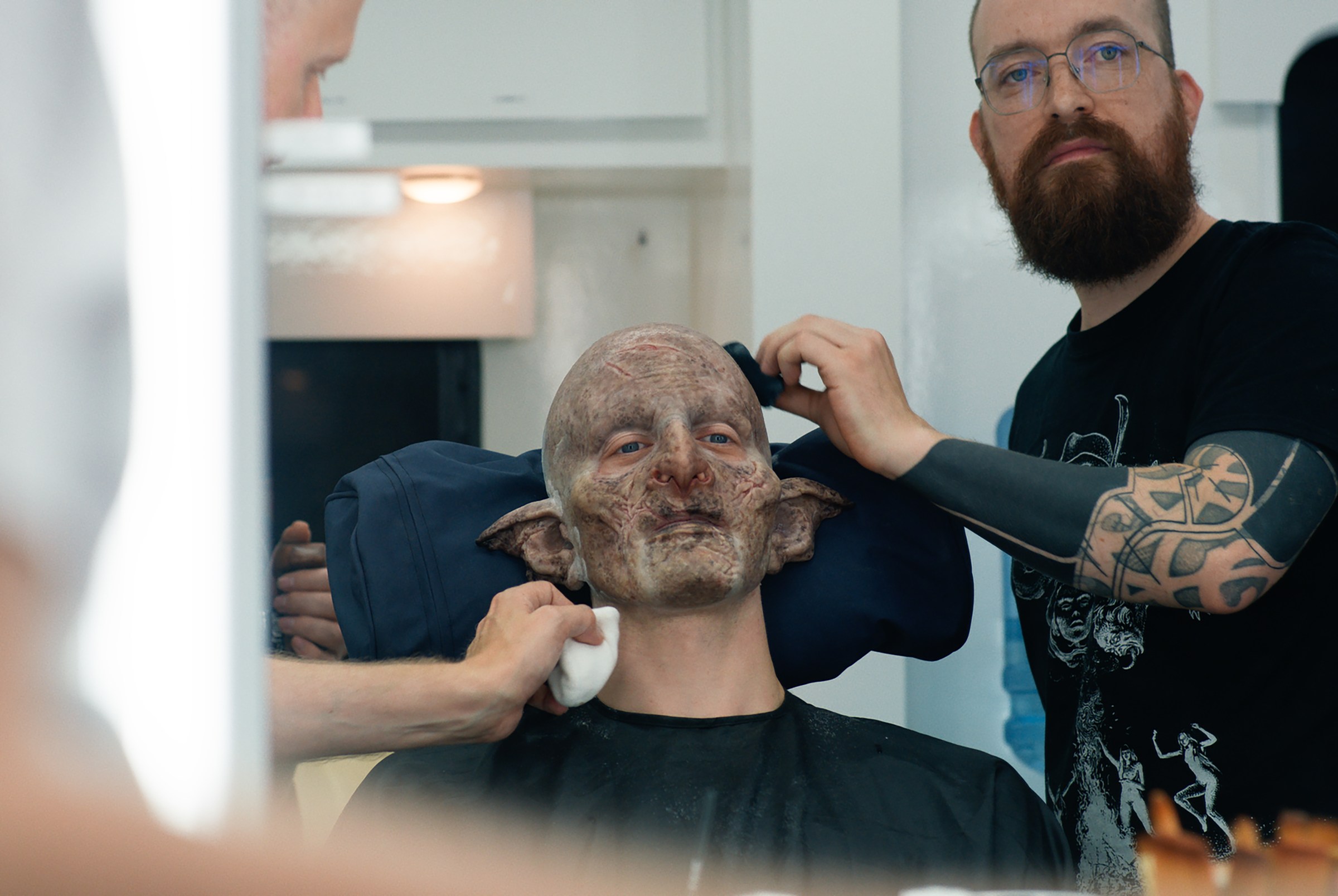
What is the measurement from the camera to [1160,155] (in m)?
1.63

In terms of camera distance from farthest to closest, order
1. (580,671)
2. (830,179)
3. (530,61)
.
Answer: (530,61) < (830,179) < (580,671)

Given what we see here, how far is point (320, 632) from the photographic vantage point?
1766 mm

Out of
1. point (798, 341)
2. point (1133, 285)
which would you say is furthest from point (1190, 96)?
point (798, 341)

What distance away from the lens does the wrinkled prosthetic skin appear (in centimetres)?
139

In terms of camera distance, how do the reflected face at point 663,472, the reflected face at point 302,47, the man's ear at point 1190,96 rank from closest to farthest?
the reflected face at point 302,47, the reflected face at point 663,472, the man's ear at point 1190,96

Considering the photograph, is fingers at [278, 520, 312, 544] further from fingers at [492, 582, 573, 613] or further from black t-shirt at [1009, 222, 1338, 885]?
black t-shirt at [1009, 222, 1338, 885]

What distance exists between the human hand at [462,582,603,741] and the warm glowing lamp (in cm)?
199

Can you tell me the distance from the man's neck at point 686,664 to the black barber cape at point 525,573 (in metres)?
0.12

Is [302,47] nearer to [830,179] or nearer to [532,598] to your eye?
[532,598]

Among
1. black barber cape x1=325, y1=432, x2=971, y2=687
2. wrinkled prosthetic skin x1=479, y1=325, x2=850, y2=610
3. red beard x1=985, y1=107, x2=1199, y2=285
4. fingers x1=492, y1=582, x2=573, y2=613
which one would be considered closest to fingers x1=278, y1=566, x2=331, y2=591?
black barber cape x1=325, y1=432, x2=971, y2=687

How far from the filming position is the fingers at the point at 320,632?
176cm

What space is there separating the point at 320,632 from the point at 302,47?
3.58ft

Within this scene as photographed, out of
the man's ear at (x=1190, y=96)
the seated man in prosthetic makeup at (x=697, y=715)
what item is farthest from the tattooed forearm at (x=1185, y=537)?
the man's ear at (x=1190, y=96)

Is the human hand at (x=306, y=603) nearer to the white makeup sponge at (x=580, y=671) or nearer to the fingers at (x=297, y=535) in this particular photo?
the fingers at (x=297, y=535)
